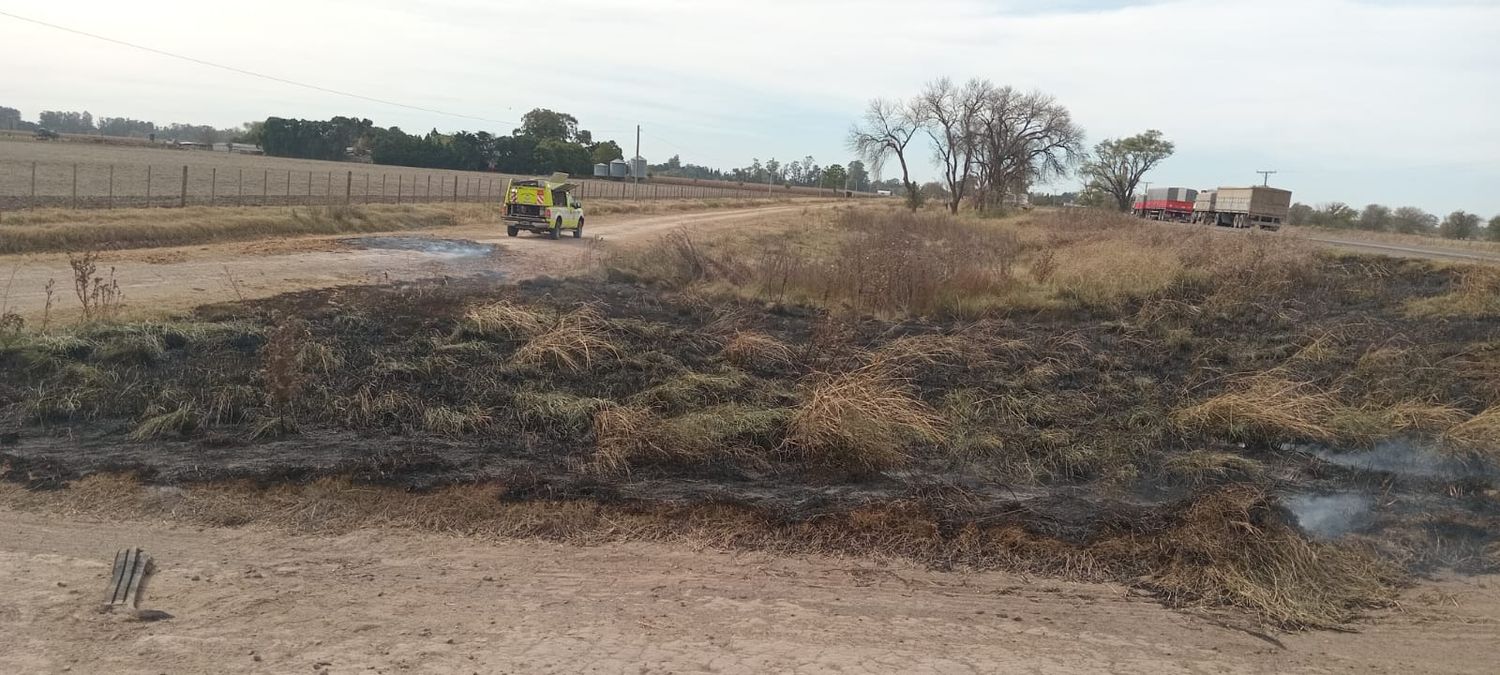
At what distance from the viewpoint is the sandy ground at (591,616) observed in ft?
14.2

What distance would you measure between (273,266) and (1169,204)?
61.2 metres

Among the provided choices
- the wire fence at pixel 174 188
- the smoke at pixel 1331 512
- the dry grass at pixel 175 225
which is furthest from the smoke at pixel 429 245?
the smoke at pixel 1331 512

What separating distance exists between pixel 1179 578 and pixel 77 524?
690cm

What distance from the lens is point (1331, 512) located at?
6.87 m

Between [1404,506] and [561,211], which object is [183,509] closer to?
[1404,506]

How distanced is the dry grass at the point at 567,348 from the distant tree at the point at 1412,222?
7273cm

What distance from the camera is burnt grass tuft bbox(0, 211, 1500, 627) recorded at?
616cm

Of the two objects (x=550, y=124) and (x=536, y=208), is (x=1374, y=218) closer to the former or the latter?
(x=536, y=208)

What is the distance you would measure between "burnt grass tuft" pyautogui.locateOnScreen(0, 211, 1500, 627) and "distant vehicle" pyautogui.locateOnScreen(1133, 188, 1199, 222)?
53.5 m

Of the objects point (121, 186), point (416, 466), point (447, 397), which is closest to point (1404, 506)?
point (416, 466)

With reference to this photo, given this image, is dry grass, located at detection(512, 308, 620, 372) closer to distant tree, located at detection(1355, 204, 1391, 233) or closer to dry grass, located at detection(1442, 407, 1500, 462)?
dry grass, located at detection(1442, 407, 1500, 462)

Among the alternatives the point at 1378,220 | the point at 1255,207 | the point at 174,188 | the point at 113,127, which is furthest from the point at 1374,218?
the point at 113,127

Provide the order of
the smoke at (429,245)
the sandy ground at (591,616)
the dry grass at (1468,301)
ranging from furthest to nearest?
the smoke at (429,245) < the dry grass at (1468,301) < the sandy ground at (591,616)

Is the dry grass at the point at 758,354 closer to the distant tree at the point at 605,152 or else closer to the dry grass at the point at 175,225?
the dry grass at the point at 175,225
